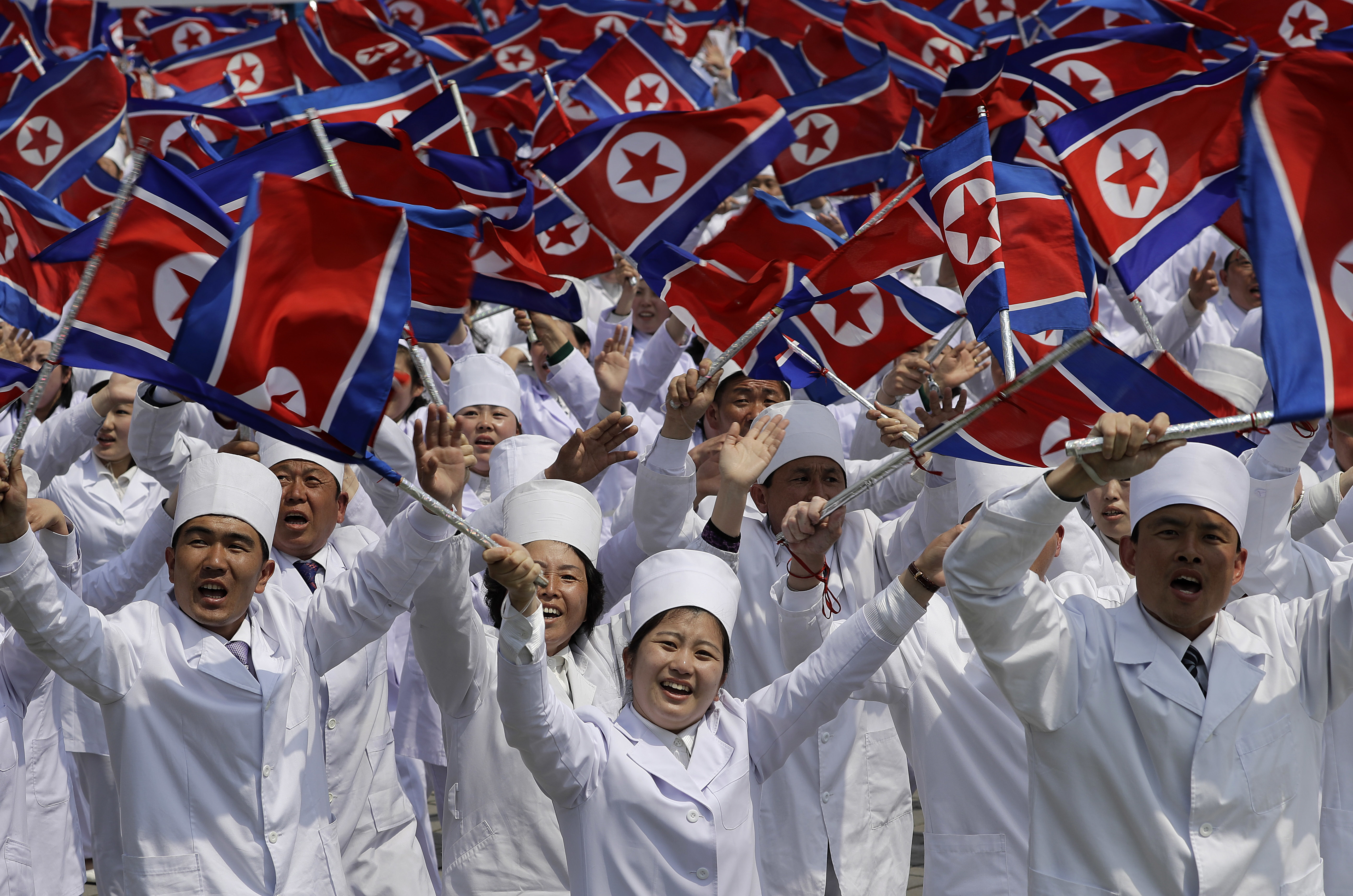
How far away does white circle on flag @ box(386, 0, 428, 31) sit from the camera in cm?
1395

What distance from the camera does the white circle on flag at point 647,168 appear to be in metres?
6.71

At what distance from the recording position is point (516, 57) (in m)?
12.8

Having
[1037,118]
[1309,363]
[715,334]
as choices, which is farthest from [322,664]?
[1037,118]

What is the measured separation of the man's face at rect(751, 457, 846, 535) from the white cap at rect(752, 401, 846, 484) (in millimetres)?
18

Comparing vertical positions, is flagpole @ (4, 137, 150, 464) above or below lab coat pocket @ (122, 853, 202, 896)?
above

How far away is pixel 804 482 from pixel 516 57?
8.60 meters

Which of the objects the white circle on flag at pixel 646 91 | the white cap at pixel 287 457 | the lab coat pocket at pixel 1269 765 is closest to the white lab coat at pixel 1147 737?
the lab coat pocket at pixel 1269 765

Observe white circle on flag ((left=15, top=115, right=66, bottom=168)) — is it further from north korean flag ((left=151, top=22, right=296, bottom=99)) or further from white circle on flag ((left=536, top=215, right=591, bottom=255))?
north korean flag ((left=151, top=22, right=296, bottom=99))

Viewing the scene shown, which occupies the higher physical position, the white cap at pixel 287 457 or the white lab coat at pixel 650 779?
the white cap at pixel 287 457

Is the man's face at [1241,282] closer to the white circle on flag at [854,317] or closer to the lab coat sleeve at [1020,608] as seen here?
the white circle on flag at [854,317]

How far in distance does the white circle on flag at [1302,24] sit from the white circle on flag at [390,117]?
579 centimetres

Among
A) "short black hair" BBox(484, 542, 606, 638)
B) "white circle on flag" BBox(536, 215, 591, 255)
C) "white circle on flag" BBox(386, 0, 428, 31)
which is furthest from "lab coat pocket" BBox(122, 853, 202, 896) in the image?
"white circle on flag" BBox(386, 0, 428, 31)

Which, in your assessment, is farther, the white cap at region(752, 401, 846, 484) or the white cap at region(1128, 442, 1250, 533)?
the white cap at region(752, 401, 846, 484)

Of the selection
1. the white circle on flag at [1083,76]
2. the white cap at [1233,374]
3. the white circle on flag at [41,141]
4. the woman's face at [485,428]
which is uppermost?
the white circle on flag at [1083,76]
